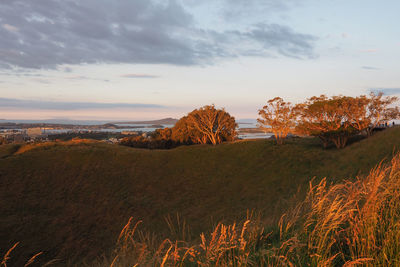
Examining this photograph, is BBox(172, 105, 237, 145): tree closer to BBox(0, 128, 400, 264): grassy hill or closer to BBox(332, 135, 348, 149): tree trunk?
BBox(0, 128, 400, 264): grassy hill

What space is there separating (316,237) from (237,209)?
2050cm

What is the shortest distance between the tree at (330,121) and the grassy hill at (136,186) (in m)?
5.57

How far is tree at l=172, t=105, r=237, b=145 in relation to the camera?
5997 cm

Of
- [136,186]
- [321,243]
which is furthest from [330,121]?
[321,243]

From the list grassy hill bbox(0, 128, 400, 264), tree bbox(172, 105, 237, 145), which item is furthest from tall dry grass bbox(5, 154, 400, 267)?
tree bbox(172, 105, 237, 145)

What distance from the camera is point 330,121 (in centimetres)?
4328

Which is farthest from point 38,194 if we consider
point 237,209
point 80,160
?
point 237,209

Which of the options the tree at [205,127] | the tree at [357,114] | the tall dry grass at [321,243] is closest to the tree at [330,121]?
the tree at [357,114]

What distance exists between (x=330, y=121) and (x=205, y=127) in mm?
28072

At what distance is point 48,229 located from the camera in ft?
67.9

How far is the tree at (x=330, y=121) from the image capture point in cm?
4209

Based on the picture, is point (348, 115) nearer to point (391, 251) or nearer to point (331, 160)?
point (331, 160)

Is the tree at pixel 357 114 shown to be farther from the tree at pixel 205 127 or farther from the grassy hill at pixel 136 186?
the tree at pixel 205 127

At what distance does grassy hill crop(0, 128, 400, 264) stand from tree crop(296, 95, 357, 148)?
557 cm
